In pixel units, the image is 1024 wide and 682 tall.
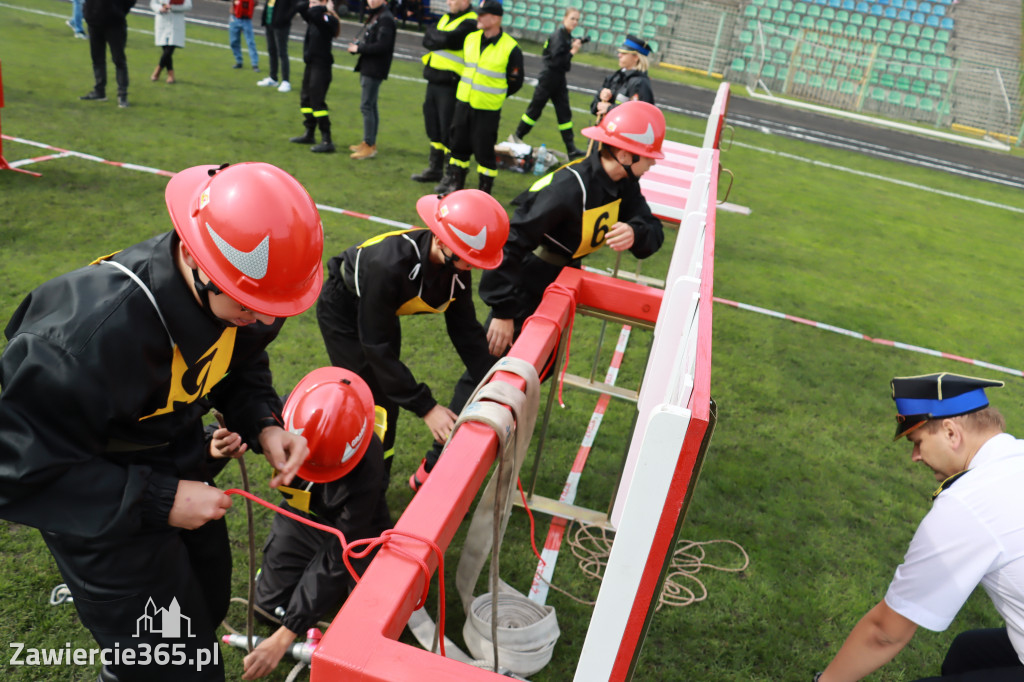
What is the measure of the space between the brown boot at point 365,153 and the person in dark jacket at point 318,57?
17.0 inches

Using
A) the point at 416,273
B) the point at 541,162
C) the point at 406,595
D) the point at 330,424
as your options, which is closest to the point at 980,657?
the point at 406,595

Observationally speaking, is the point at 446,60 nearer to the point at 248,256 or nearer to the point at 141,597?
the point at 248,256

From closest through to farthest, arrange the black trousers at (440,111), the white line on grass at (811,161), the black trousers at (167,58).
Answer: the black trousers at (440,111) → the black trousers at (167,58) → the white line on grass at (811,161)

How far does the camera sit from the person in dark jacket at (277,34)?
12.5 meters

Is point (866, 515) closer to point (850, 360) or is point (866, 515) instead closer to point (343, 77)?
point (850, 360)

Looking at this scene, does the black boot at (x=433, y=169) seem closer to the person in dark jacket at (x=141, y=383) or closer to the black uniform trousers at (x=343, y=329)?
the black uniform trousers at (x=343, y=329)

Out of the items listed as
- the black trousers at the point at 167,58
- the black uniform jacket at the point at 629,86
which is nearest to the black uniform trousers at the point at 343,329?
the black uniform jacket at the point at 629,86

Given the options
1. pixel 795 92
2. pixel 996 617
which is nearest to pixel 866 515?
pixel 996 617

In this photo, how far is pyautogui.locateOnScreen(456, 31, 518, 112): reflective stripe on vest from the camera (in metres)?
8.36

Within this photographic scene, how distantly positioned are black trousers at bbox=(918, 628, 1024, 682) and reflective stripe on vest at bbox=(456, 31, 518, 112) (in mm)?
7150

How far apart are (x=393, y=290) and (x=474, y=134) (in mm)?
5702

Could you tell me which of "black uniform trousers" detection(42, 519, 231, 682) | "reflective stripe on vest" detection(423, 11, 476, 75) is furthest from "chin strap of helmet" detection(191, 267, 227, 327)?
"reflective stripe on vest" detection(423, 11, 476, 75)

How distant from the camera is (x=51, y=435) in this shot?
1760 millimetres

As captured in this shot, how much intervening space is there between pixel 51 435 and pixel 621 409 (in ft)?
14.7
